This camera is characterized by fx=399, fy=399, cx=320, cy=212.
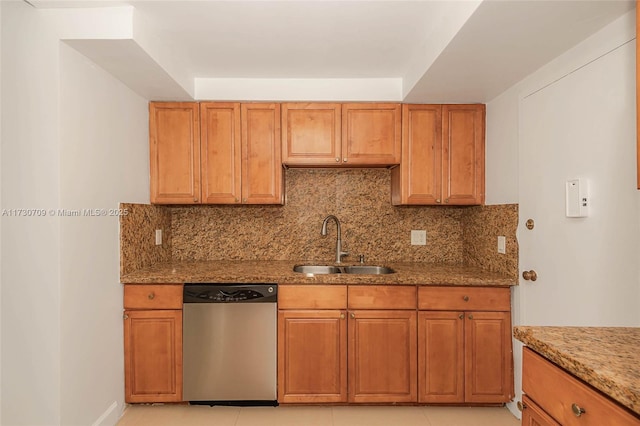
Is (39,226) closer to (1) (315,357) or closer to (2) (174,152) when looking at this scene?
(2) (174,152)

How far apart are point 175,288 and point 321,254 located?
1.23 meters

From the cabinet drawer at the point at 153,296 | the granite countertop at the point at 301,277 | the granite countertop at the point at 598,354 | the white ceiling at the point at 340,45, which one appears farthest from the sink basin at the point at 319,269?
the granite countertop at the point at 598,354

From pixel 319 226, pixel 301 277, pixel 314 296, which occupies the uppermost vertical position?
pixel 319 226

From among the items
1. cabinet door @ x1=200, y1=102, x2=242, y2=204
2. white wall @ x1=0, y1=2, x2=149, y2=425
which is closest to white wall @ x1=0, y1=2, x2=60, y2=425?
white wall @ x1=0, y1=2, x2=149, y2=425

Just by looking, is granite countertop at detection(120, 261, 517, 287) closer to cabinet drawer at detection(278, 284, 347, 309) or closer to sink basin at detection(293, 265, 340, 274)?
cabinet drawer at detection(278, 284, 347, 309)

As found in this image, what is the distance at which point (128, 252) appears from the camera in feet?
8.73

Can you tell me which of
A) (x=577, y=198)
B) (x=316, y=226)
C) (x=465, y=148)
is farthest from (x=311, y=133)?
(x=577, y=198)

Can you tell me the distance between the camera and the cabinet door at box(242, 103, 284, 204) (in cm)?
300

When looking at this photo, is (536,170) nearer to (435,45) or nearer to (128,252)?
(435,45)

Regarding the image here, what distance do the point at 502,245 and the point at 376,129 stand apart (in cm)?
122

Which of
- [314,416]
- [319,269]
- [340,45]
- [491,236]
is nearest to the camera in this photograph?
[340,45]

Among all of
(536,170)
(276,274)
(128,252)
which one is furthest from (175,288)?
(536,170)

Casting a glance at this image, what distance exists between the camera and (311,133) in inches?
119

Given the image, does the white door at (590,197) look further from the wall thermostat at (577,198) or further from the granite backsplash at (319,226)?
the granite backsplash at (319,226)
